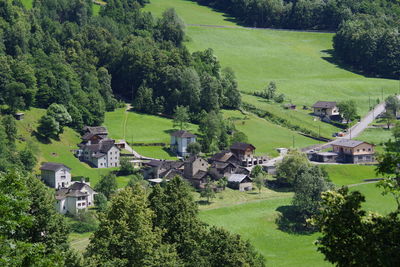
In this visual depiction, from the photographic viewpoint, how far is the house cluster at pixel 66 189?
82.8 meters

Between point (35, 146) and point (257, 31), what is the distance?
104 m

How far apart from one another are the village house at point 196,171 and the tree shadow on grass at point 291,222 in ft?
40.6

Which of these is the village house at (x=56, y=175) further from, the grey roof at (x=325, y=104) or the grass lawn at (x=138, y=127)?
the grey roof at (x=325, y=104)

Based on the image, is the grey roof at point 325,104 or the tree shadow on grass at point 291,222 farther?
the grey roof at point 325,104

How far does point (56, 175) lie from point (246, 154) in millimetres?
28881

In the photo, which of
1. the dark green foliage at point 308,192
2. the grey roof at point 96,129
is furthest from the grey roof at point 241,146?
the grey roof at point 96,129

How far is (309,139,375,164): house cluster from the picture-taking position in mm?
108188

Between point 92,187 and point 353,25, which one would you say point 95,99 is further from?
point 353,25

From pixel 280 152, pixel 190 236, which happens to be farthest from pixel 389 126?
pixel 190 236

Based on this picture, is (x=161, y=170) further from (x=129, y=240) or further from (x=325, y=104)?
(x=129, y=240)

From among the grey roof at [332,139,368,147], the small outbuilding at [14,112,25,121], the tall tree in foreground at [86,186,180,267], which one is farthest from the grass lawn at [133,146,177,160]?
the tall tree in foreground at [86,186,180,267]

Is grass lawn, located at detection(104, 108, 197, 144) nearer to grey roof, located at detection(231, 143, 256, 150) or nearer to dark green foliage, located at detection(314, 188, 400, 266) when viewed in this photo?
grey roof, located at detection(231, 143, 256, 150)

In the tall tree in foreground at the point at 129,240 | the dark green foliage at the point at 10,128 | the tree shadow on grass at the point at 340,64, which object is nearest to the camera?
the tall tree in foreground at the point at 129,240

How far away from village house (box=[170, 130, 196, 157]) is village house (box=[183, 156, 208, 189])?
24.7ft
